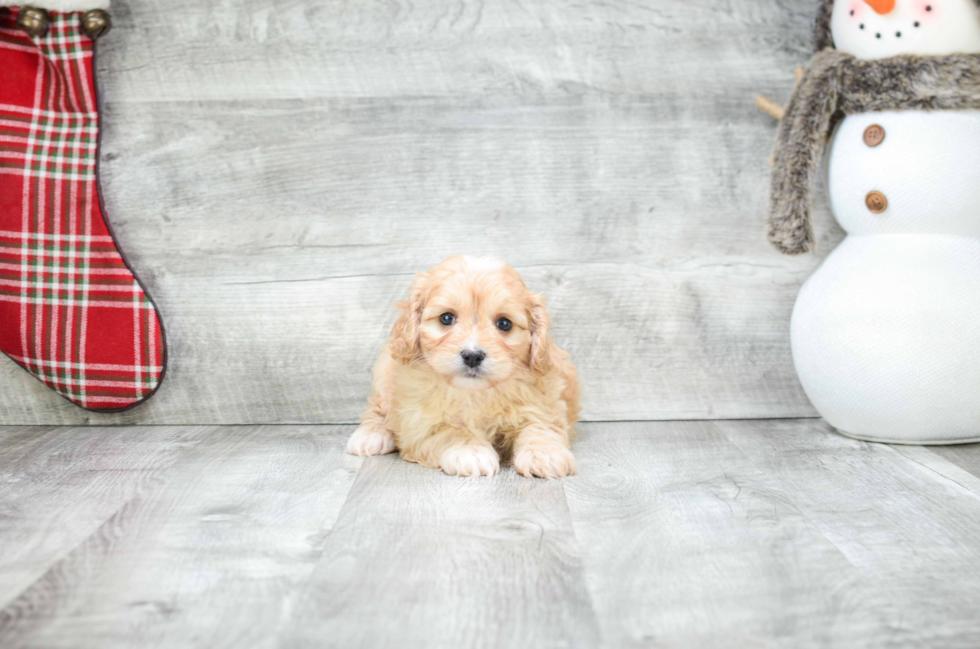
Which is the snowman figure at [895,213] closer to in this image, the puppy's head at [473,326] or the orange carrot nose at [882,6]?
the orange carrot nose at [882,6]

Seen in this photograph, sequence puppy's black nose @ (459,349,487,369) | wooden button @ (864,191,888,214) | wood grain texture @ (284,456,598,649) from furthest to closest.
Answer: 1. wooden button @ (864,191,888,214)
2. puppy's black nose @ (459,349,487,369)
3. wood grain texture @ (284,456,598,649)

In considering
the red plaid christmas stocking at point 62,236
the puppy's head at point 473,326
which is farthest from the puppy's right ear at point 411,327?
the red plaid christmas stocking at point 62,236

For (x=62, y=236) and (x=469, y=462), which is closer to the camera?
(x=469, y=462)

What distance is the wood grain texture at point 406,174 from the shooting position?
2150 mm

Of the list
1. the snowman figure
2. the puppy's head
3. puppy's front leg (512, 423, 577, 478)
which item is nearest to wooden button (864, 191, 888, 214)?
the snowman figure

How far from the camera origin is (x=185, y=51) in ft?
7.02

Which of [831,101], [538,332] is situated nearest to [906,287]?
[831,101]

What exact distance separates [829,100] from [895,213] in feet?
1.06

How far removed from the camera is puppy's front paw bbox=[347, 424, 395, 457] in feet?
6.15

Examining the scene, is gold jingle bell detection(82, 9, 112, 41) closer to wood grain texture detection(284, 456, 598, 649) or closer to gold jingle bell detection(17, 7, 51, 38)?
gold jingle bell detection(17, 7, 51, 38)

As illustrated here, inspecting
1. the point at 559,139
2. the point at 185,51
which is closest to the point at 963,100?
the point at 559,139

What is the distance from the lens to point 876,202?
1858 mm

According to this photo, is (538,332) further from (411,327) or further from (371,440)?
(371,440)

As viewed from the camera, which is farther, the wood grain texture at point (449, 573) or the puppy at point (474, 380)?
the puppy at point (474, 380)
